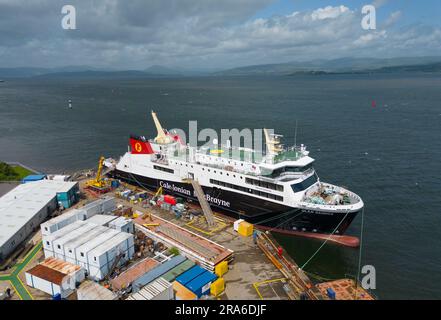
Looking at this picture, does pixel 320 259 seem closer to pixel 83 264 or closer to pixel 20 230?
pixel 83 264

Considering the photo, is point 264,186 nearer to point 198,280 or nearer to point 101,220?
point 198,280

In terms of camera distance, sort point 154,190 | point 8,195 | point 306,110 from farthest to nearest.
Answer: point 306,110 < point 154,190 < point 8,195

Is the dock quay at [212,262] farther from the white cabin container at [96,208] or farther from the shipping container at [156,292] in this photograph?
the shipping container at [156,292]

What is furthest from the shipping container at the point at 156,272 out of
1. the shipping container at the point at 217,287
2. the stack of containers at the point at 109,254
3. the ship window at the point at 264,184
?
the ship window at the point at 264,184

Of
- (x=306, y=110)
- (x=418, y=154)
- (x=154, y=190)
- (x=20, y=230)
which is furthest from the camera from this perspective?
(x=306, y=110)

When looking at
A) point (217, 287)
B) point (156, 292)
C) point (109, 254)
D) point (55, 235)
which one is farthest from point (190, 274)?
point (55, 235)
